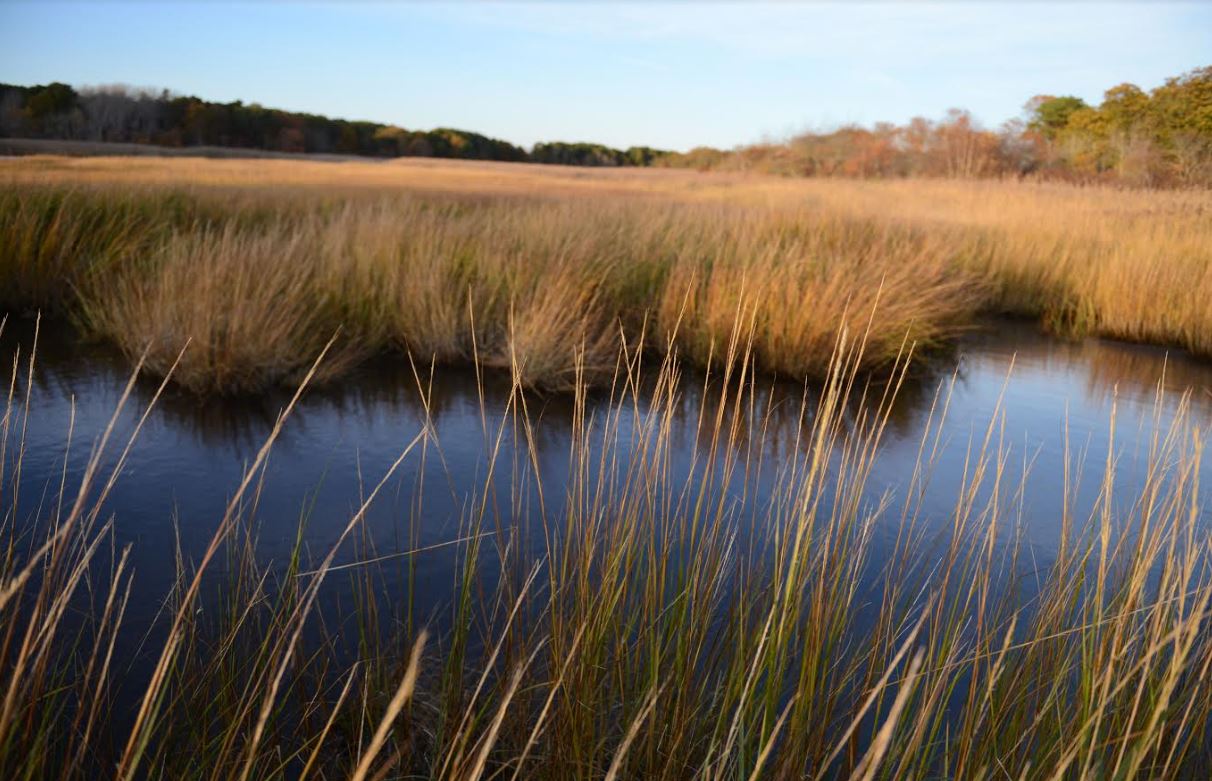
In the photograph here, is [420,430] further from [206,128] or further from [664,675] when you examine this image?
[206,128]

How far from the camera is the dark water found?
2.81 m

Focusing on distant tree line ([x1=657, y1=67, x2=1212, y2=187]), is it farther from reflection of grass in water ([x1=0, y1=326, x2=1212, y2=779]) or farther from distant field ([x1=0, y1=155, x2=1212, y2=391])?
reflection of grass in water ([x1=0, y1=326, x2=1212, y2=779])

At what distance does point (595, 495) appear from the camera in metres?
2.39

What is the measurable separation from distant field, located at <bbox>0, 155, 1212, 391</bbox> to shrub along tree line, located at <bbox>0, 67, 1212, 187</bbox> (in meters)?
4.10

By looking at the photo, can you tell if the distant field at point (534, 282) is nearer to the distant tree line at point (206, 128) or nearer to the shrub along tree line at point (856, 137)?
the shrub along tree line at point (856, 137)

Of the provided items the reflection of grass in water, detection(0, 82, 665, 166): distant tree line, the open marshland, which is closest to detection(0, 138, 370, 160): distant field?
detection(0, 82, 665, 166): distant tree line

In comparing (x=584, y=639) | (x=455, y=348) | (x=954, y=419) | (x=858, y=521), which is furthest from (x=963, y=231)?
(x=584, y=639)

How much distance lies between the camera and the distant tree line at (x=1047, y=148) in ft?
33.4

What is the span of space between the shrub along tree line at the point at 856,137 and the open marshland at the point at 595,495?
12.5 feet

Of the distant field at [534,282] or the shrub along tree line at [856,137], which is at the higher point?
the shrub along tree line at [856,137]

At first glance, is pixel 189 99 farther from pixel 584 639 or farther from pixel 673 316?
pixel 584 639

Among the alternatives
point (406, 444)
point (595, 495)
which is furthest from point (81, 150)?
point (595, 495)

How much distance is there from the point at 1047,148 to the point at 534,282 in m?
22.2

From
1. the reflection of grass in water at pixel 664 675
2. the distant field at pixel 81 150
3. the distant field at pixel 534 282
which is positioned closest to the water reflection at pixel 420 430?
the distant field at pixel 534 282
